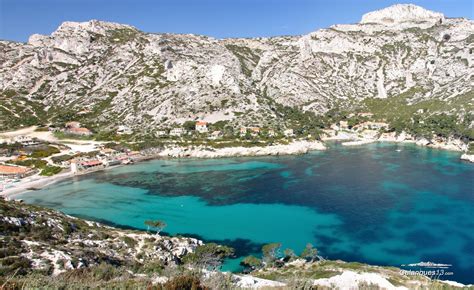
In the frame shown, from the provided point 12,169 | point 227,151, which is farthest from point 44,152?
point 227,151

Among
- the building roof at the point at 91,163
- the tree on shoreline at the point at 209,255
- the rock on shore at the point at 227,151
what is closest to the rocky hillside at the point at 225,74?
the rock on shore at the point at 227,151

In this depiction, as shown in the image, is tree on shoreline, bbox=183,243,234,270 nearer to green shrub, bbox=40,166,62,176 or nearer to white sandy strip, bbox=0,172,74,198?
white sandy strip, bbox=0,172,74,198

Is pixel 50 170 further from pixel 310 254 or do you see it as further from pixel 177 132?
pixel 310 254

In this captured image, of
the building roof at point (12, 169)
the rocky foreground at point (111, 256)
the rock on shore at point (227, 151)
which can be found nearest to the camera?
the rocky foreground at point (111, 256)

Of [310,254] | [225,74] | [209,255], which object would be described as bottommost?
[310,254]

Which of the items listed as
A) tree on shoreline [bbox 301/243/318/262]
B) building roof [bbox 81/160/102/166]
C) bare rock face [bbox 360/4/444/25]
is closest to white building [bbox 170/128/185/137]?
building roof [bbox 81/160/102/166]

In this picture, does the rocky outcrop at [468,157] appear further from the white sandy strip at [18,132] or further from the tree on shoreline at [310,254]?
the white sandy strip at [18,132]
